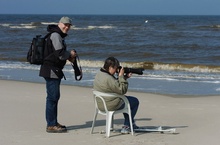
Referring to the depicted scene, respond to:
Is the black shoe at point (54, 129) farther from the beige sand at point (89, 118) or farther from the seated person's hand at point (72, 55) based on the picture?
the seated person's hand at point (72, 55)

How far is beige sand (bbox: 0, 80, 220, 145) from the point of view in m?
5.85

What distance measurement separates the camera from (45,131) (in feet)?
20.8

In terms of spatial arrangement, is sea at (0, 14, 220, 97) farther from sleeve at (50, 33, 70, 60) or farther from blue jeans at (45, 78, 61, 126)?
sleeve at (50, 33, 70, 60)

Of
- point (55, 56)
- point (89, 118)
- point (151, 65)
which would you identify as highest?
point (55, 56)

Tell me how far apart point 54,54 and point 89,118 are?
1.77m

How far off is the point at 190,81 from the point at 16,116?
6.23 metres

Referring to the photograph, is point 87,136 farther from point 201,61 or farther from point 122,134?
point 201,61

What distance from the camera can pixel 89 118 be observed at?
7301mm

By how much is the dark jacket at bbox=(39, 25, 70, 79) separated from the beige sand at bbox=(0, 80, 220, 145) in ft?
2.78

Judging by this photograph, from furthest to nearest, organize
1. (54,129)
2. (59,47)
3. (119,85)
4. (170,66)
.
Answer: (170,66) → (54,129) → (59,47) → (119,85)

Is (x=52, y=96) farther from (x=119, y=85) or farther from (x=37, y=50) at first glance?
(x=119, y=85)

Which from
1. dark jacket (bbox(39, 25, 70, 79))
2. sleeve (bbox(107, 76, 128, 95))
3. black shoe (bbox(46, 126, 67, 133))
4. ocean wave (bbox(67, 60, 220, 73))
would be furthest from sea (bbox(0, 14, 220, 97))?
dark jacket (bbox(39, 25, 70, 79))

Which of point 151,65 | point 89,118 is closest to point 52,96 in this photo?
point 89,118

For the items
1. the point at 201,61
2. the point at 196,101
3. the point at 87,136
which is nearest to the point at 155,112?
the point at 196,101
